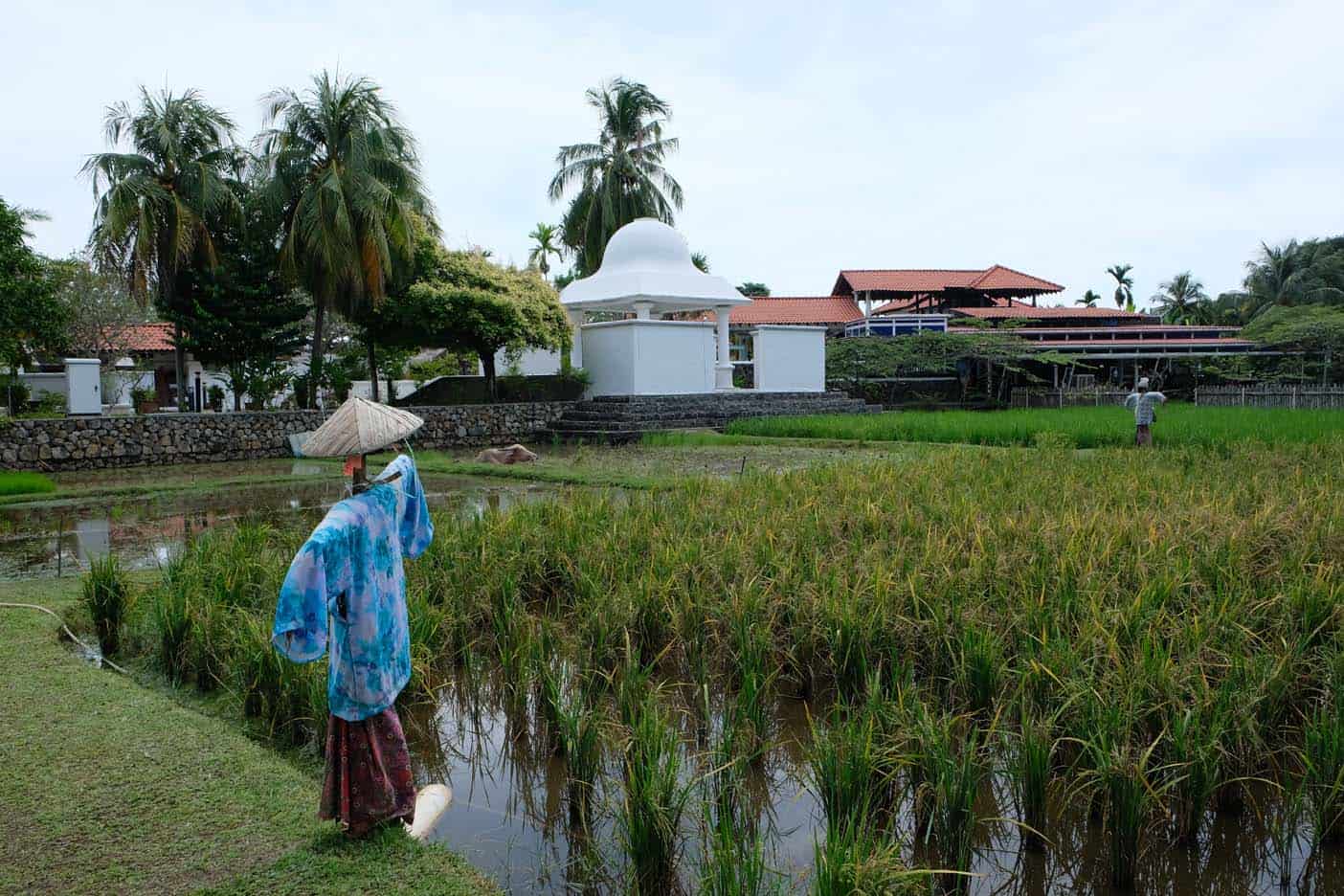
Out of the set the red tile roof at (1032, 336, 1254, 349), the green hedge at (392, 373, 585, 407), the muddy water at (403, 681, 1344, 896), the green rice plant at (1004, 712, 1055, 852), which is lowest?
the muddy water at (403, 681, 1344, 896)

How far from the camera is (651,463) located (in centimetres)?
1339

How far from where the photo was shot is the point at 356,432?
3062mm

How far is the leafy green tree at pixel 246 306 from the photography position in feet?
61.7

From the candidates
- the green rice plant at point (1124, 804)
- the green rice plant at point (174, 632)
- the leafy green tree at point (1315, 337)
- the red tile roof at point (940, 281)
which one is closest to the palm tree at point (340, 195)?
the green rice plant at point (174, 632)

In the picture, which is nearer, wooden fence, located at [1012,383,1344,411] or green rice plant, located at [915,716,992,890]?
green rice plant, located at [915,716,992,890]

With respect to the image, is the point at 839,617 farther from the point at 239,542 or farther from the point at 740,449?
the point at 740,449

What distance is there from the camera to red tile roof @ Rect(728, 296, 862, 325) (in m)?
35.8

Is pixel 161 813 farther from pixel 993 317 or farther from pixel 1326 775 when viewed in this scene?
pixel 993 317

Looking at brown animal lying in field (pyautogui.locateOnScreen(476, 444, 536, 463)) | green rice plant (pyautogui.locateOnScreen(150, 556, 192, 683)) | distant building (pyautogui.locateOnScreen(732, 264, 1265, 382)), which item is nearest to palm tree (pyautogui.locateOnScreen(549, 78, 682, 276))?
distant building (pyautogui.locateOnScreen(732, 264, 1265, 382))

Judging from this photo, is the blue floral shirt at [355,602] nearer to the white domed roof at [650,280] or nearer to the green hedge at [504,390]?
the green hedge at [504,390]

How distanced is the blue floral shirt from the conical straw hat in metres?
0.10

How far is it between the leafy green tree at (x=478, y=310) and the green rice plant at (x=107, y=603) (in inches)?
590

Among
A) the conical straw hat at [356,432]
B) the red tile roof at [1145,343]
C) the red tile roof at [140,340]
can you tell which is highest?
the red tile roof at [140,340]

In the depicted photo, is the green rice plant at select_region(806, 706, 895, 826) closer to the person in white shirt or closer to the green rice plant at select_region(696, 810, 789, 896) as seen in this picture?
the green rice plant at select_region(696, 810, 789, 896)
